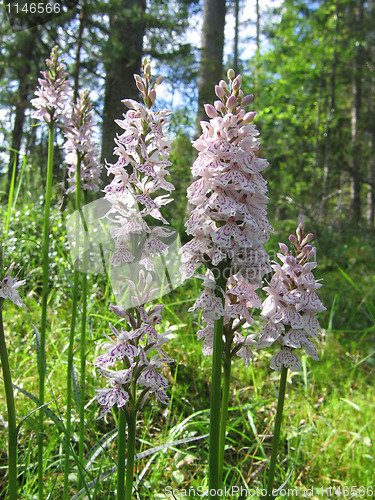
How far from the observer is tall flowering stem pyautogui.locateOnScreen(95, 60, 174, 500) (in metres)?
1.12

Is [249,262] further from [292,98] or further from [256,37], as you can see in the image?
[256,37]

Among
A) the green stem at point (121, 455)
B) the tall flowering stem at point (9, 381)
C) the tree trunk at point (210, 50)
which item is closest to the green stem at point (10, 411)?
the tall flowering stem at point (9, 381)

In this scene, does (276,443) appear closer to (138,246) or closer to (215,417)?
(215,417)

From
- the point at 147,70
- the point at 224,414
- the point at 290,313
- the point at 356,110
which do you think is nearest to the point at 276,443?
the point at 224,414

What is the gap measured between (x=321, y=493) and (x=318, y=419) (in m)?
0.76

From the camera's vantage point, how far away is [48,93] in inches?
74.8

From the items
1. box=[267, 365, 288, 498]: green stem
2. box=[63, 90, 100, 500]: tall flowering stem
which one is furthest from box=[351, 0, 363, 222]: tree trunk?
box=[267, 365, 288, 498]: green stem

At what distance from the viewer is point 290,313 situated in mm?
1227

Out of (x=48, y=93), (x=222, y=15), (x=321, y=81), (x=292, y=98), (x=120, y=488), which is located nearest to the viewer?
(x=120, y=488)

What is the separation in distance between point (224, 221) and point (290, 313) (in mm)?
384

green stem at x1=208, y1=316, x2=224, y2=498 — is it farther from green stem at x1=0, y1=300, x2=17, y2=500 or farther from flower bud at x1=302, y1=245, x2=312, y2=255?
green stem at x1=0, y1=300, x2=17, y2=500

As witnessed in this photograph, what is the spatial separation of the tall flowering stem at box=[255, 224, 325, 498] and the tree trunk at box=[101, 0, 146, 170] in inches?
134

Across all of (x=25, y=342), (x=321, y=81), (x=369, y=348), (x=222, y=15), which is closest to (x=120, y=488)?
(x=25, y=342)

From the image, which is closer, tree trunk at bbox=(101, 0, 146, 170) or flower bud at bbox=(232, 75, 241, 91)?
flower bud at bbox=(232, 75, 241, 91)
